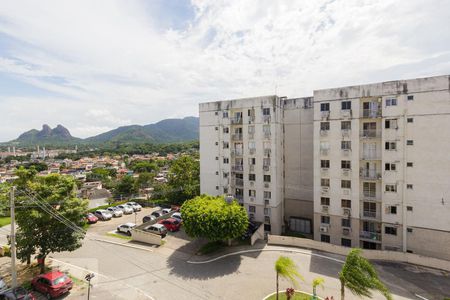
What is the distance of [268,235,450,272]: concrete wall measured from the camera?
21969 millimetres

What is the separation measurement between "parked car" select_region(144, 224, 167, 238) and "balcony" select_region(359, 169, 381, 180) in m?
24.3

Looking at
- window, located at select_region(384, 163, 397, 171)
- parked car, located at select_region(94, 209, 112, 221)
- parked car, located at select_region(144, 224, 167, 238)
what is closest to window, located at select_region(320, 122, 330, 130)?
window, located at select_region(384, 163, 397, 171)

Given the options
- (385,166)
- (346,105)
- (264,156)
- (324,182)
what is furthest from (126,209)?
(385,166)

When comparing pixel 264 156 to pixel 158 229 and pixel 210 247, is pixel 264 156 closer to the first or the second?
pixel 210 247

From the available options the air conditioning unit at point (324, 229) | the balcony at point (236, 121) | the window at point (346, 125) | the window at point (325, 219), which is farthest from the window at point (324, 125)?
the air conditioning unit at point (324, 229)

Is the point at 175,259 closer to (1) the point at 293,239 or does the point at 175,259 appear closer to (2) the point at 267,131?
(1) the point at 293,239

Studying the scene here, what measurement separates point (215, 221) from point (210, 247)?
4695mm

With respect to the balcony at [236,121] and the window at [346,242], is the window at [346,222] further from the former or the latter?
the balcony at [236,121]

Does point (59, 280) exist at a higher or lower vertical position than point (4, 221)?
higher

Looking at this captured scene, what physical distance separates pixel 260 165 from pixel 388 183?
14288mm

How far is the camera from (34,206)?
60.1 ft

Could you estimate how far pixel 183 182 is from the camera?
43.6 metres

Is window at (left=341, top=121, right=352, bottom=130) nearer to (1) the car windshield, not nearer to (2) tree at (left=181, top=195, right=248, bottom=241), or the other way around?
(2) tree at (left=181, top=195, right=248, bottom=241)

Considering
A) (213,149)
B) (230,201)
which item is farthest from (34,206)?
(213,149)
